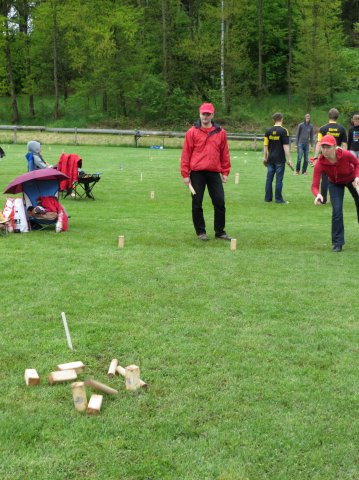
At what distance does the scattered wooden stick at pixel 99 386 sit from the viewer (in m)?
3.78

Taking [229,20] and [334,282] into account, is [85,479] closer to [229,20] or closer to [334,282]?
[334,282]

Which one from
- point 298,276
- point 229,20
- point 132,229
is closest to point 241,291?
point 298,276

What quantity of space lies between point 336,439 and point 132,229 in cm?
706

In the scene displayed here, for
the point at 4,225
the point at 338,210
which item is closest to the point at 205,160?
the point at 338,210

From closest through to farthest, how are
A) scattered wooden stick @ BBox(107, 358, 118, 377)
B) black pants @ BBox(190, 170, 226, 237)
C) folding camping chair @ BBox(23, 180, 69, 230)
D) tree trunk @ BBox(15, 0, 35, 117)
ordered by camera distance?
1. scattered wooden stick @ BBox(107, 358, 118, 377)
2. black pants @ BBox(190, 170, 226, 237)
3. folding camping chair @ BBox(23, 180, 69, 230)
4. tree trunk @ BBox(15, 0, 35, 117)

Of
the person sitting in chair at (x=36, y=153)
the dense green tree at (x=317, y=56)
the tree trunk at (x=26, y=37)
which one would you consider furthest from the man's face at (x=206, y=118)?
the tree trunk at (x=26, y=37)

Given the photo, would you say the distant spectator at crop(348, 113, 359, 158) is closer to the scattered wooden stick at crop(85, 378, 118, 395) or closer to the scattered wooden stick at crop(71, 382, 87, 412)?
the scattered wooden stick at crop(85, 378, 118, 395)

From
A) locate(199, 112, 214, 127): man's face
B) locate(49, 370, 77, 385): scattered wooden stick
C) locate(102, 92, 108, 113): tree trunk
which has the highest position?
locate(102, 92, 108, 113): tree trunk

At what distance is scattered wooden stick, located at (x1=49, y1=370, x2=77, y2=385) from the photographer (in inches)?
157

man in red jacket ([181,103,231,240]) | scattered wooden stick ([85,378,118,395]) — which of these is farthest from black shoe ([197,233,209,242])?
scattered wooden stick ([85,378,118,395])

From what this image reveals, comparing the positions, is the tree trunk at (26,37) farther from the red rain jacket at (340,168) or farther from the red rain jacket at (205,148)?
the red rain jacket at (340,168)

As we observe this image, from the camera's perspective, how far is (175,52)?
5025 centimetres

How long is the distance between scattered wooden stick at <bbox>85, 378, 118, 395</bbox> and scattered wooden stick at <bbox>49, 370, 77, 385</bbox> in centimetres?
24

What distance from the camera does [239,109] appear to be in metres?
Answer: 47.1
